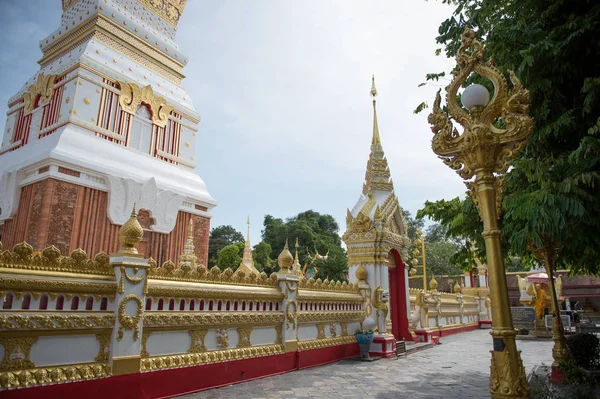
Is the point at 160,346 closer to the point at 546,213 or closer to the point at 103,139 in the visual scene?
the point at 546,213

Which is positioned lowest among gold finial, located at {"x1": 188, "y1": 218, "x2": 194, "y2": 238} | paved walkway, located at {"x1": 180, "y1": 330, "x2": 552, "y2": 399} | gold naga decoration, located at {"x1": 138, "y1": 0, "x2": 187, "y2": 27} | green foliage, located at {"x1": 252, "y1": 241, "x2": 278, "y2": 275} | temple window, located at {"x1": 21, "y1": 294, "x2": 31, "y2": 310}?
paved walkway, located at {"x1": 180, "y1": 330, "x2": 552, "y2": 399}

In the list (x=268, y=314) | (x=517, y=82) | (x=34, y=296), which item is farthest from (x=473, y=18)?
Result: (x=34, y=296)

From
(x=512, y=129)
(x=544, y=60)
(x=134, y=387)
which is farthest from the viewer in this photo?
(x=544, y=60)

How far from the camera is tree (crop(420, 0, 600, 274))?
16.8ft

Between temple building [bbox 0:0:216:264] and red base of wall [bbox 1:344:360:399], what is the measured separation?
26.9 feet

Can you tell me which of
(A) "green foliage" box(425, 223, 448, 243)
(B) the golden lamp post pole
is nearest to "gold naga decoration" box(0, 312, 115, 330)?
(B) the golden lamp post pole

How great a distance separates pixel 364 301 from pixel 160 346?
6663 mm

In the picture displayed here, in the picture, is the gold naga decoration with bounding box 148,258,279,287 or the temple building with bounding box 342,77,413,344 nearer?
the gold naga decoration with bounding box 148,258,279,287

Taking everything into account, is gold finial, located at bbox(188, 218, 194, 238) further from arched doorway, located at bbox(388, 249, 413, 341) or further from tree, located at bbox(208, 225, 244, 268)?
tree, located at bbox(208, 225, 244, 268)

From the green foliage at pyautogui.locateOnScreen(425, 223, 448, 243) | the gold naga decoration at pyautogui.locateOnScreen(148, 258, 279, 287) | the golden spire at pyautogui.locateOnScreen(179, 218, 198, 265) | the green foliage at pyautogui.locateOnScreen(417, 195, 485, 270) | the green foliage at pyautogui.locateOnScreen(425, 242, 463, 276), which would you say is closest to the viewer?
the gold naga decoration at pyautogui.locateOnScreen(148, 258, 279, 287)

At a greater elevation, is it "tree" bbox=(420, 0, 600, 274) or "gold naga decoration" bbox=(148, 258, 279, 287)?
"tree" bbox=(420, 0, 600, 274)

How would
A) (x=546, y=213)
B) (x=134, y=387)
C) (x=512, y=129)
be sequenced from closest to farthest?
(x=512, y=129) < (x=546, y=213) < (x=134, y=387)

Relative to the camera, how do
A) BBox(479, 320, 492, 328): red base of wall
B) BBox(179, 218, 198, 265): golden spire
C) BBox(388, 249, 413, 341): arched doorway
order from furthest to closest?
BBox(479, 320, 492, 328): red base of wall < BBox(179, 218, 198, 265): golden spire < BBox(388, 249, 413, 341): arched doorway

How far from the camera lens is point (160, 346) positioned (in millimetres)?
5984
